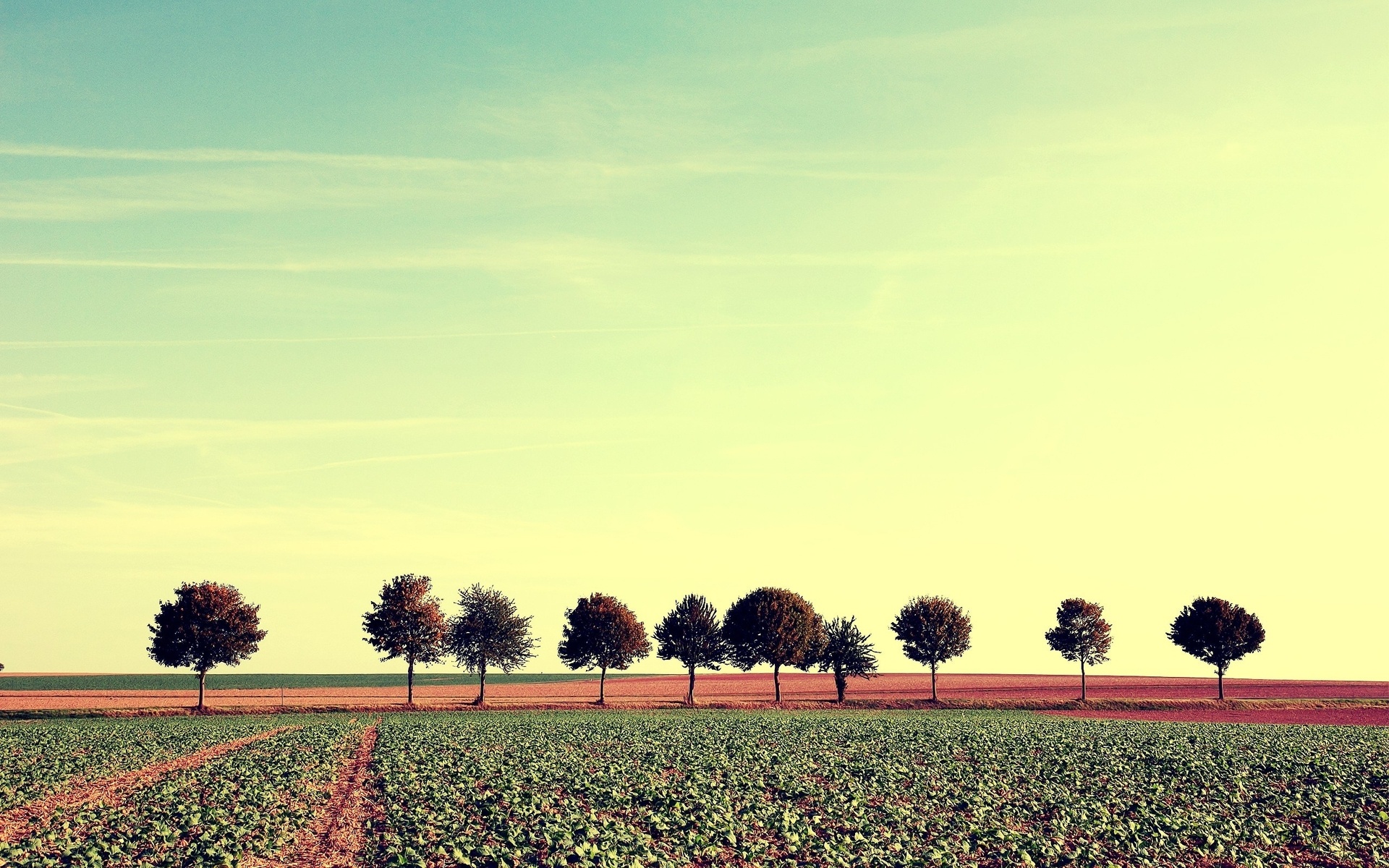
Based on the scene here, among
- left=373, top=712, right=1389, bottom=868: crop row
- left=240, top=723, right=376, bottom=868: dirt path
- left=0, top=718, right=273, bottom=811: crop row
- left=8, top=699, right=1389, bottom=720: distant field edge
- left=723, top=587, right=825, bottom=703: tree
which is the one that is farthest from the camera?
left=723, top=587, right=825, bottom=703: tree

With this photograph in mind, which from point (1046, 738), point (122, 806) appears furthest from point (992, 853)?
point (1046, 738)

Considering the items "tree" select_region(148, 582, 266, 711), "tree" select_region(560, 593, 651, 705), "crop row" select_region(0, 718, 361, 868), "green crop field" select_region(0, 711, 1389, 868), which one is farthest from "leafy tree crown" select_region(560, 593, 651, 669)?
"crop row" select_region(0, 718, 361, 868)

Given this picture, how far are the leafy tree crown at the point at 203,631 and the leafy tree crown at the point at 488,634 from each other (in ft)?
62.3

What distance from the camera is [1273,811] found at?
31672 millimetres

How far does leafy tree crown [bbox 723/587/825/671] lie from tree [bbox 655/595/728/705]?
4.03 ft

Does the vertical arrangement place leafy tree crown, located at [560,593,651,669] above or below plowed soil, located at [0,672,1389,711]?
above

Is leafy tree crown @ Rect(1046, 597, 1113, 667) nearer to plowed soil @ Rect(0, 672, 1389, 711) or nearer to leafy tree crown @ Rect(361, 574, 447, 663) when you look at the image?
plowed soil @ Rect(0, 672, 1389, 711)

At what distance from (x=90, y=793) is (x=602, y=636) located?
227ft

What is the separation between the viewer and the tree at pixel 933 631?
114 metres

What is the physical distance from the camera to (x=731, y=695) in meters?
126

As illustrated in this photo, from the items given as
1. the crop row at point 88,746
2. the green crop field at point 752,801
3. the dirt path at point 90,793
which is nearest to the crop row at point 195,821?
the green crop field at point 752,801

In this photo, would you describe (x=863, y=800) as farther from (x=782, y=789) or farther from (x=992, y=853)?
(x=992, y=853)

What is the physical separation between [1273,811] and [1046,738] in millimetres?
24288

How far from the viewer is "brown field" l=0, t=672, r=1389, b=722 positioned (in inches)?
3861
